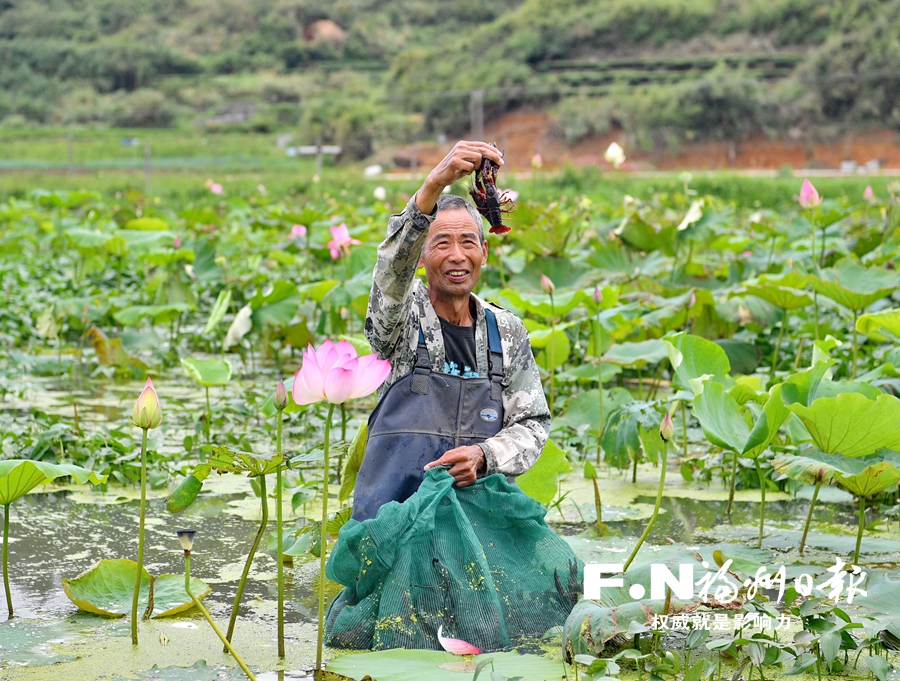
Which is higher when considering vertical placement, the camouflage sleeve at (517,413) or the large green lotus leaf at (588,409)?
the camouflage sleeve at (517,413)

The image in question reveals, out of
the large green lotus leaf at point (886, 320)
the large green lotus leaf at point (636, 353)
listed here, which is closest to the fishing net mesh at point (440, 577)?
the large green lotus leaf at point (886, 320)

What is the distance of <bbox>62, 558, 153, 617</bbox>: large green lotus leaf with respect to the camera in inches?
83.1

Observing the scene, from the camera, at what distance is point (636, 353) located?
11.1ft

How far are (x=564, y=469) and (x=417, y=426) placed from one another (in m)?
0.52

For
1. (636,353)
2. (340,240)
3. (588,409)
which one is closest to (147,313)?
(340,240)

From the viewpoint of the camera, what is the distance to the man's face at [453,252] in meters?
2.14

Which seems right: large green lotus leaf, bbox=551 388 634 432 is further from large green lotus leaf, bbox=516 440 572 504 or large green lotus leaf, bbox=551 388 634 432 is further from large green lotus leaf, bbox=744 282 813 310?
large green lotus leaf, bbox=516 440 572 504

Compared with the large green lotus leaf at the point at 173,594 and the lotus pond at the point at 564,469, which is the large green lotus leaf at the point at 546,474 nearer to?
the lotus pond at the point at 564,469

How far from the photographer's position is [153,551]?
100 inches

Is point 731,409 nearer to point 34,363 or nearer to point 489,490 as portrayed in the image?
point 489,490

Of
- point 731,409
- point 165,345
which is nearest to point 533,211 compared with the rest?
point 165,345

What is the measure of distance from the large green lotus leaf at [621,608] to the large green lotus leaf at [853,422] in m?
0.39

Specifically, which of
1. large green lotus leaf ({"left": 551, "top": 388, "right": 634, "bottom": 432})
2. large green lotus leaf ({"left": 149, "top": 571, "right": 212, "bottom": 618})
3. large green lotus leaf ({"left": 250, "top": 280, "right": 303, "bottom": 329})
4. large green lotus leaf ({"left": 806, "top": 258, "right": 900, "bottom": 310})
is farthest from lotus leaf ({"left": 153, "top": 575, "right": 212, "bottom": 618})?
large green lotus leaf ({"left": 250, "top": 280, "right": 303, "bottom": 329})

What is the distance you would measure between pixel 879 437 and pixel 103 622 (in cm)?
145
